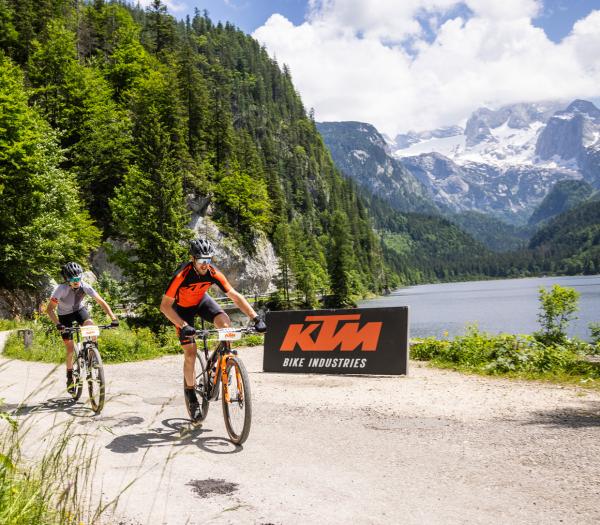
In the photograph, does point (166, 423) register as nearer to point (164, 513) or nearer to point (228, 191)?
point (164, 513)

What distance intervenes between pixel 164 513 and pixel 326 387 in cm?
708

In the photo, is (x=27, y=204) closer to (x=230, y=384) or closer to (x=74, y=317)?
(x=74, y=317)

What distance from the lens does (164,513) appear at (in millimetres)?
4242

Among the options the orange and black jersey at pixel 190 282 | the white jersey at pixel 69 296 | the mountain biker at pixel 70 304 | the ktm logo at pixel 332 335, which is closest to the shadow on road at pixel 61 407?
the mountain biker at pixel 70 304

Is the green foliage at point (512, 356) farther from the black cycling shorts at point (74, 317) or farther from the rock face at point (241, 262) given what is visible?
the rock face at point (241, 262)

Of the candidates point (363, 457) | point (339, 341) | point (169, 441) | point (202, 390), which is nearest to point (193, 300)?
point (202, 390)

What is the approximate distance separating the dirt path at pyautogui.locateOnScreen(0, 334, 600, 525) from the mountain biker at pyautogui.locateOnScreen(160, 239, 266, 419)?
0.64m

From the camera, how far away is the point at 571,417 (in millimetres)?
7492

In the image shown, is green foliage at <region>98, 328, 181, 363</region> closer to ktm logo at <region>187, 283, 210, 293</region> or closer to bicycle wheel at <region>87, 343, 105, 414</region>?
bicycle wheel at <region>87, 343, 105, 414</region>

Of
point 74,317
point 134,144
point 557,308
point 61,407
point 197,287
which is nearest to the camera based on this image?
point 197,287

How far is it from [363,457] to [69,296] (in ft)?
21.3

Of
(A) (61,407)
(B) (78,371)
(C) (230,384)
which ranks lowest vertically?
(A) (61,407)

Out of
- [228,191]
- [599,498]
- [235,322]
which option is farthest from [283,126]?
[599,498]

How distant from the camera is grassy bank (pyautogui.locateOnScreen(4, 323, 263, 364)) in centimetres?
1616
